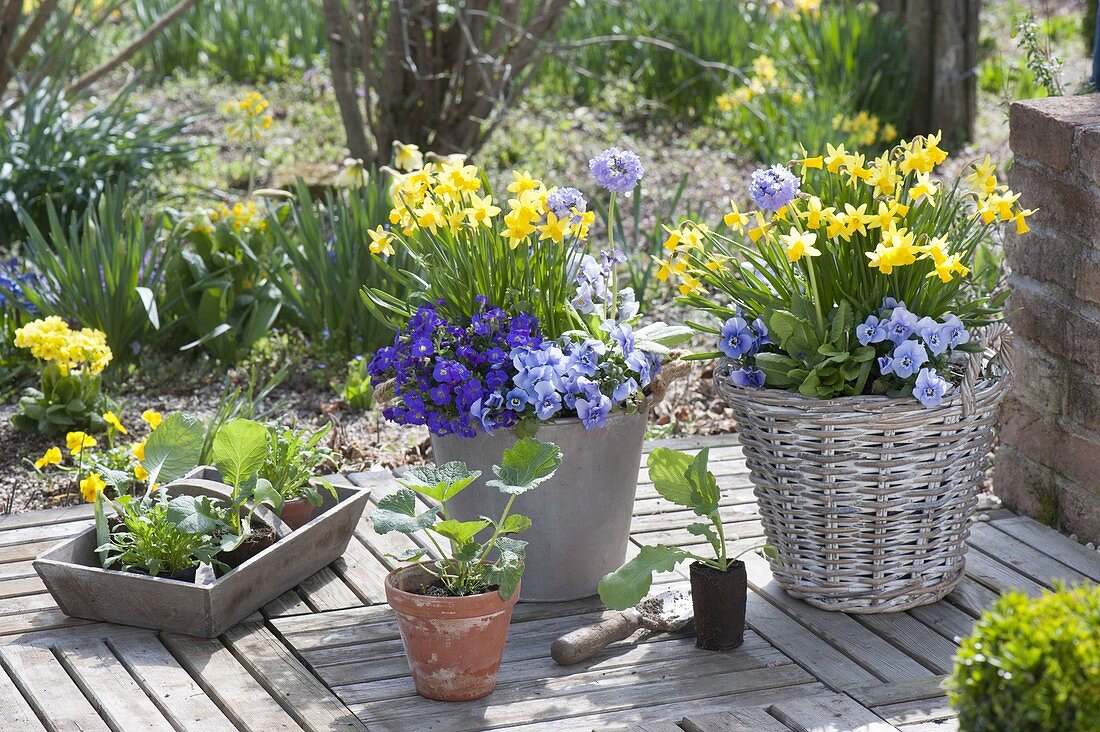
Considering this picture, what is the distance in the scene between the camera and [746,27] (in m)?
6.62

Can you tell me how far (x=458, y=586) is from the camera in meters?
2.18

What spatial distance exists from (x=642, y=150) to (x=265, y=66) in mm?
2490

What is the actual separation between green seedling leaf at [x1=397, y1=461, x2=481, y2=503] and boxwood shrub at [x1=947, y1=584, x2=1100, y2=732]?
91 centimetres

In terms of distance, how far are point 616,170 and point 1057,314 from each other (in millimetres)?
1050

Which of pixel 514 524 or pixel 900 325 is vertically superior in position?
pixel 900 325

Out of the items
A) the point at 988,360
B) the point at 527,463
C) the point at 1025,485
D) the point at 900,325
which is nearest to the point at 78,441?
the point at 527,463

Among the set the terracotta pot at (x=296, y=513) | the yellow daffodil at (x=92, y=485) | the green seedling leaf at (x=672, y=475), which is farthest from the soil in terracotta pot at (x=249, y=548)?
the green seedling leaf at (x=672, y=475)

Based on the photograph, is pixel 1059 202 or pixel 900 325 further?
pixel 1059 202

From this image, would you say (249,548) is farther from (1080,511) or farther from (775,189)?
(1080,511)

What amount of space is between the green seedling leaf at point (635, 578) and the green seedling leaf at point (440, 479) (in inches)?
11.8

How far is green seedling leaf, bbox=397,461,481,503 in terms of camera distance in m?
2.12

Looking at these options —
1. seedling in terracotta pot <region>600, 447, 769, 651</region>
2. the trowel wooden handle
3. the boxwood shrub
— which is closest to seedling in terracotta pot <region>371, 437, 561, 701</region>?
the trowel wooden handle

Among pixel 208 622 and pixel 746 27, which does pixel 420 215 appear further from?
pixel 746 27

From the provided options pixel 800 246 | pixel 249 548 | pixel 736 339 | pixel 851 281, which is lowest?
pixel 249 548
